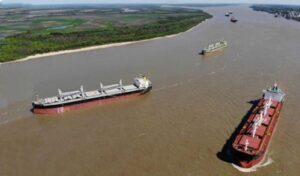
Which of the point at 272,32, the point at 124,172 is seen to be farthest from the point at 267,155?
the point at 272,32

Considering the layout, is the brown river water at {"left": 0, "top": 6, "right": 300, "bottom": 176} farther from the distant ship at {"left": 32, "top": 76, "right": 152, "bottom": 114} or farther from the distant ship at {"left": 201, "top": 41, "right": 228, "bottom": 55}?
the distant ship at {"left": 201, "top": 41, "right": 228, "bottom": 55}

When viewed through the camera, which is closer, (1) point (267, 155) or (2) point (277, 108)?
(1) point (267, 155)

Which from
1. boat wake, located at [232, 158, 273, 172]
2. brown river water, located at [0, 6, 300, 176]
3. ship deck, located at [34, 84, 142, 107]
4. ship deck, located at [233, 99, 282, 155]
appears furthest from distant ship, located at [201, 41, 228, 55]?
boat wake, located at [232, 158, 273, 172]

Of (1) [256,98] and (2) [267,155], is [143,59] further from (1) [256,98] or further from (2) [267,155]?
(2) [267,155]

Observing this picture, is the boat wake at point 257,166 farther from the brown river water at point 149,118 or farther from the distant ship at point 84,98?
the distant ship at point 84,98

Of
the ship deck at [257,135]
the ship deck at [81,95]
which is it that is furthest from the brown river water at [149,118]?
the ship deck at [81,95]

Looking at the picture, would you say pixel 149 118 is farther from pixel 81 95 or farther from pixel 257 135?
pixel 257 135
